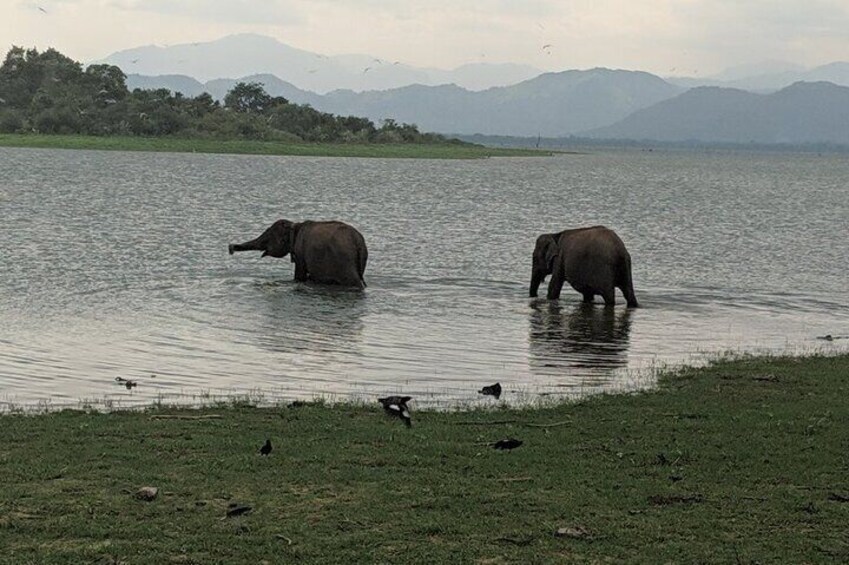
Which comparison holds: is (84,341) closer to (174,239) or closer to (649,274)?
(649,274)

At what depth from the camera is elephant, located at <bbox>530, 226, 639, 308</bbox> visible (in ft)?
86.9

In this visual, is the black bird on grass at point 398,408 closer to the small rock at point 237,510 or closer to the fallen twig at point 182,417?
the fallen twig at point 182,417

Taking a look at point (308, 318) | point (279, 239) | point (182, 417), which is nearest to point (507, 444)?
point (182, 417)

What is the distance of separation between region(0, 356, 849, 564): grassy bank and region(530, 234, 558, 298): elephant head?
1238 centimetres

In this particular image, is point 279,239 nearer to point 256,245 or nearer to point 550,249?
point 256,245

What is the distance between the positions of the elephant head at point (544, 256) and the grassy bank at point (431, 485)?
40.6ft

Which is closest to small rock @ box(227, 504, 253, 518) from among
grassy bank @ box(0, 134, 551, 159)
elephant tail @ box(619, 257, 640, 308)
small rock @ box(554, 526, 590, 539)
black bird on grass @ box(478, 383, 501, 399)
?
small rock @ box(554, 526, 590, 539)

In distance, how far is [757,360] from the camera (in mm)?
19875

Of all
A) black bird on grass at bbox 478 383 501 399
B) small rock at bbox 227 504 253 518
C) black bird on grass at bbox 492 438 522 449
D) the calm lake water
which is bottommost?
the calm lake water

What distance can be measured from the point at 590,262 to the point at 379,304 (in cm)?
454

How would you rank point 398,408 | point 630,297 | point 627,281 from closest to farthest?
point 398,408, point 627,281, point 630,297

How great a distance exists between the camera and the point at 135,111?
5940 inches

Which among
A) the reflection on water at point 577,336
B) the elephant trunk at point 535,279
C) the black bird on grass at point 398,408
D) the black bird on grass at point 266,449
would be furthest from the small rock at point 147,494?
the elephant trunk at point 535,279

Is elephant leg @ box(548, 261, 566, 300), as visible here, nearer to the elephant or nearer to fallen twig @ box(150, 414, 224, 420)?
the elephant
